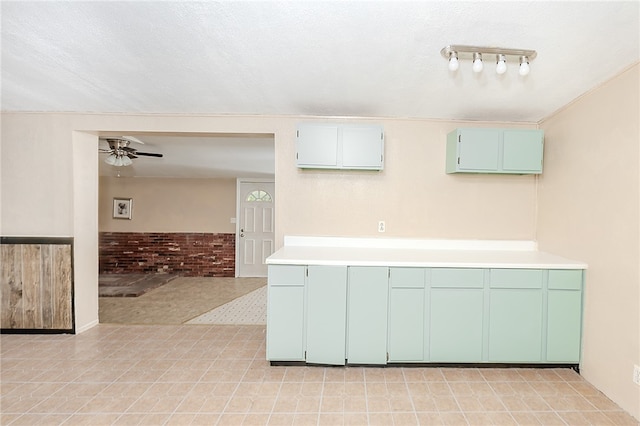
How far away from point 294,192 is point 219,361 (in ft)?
5.31

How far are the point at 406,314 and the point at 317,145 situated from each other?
5.27ft

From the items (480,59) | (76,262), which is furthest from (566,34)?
(76,262)

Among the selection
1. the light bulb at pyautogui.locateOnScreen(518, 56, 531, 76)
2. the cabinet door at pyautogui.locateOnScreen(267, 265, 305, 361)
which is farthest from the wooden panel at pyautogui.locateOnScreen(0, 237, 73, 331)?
the light bulb at pyautogui.locateOnScreen(518, 56, 531, 76)

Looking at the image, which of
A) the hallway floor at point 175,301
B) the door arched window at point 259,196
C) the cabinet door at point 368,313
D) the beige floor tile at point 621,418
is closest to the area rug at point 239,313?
the hallway floor at point 175,301

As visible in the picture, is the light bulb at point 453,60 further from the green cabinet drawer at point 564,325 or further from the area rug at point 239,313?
the area rug at point 239,313

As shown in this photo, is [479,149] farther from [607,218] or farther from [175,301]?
[175,301]

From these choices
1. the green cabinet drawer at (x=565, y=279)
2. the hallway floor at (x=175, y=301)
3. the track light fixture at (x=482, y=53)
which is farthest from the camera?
the hallway floor at (x=175, y=301)

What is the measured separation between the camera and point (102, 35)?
175cm

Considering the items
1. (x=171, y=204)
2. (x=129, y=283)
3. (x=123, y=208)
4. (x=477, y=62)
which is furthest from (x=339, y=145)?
(x=123, y=208)

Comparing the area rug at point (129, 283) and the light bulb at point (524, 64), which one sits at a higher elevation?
the light bulb at point (524, 64)

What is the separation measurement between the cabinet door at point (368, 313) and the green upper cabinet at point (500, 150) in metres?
1.32

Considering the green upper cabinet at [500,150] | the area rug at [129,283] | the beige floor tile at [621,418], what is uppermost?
the green upper cabinet at [500,150]

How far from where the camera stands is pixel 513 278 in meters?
2.50

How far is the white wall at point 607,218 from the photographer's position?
6.66ft
